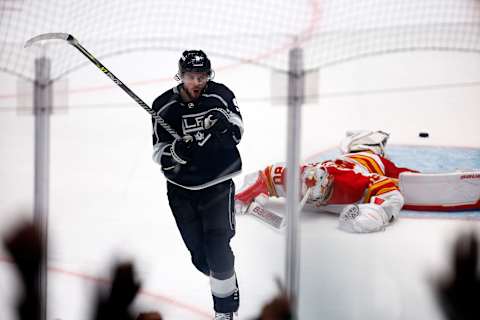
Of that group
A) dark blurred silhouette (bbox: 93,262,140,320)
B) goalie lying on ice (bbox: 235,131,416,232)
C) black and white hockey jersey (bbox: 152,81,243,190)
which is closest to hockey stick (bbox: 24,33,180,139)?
black and white hockey jersey (bbox: 152,81,243,190)

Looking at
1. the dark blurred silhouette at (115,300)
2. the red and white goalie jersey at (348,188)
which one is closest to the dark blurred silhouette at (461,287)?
the dark blurred silhouette at (115,300)

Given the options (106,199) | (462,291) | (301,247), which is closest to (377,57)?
(301,247)

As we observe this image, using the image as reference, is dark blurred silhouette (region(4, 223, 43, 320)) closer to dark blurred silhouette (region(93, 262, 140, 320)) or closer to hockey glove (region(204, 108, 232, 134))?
dark blurred silhouette (region(93, 262, 140, 320))

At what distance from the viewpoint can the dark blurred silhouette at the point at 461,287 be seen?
3.10 ft

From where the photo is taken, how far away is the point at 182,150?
187 cm

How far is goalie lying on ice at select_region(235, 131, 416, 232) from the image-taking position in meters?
1.93

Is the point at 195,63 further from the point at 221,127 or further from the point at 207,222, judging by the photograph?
the point at 207,222

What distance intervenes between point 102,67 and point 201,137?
0.41 meters

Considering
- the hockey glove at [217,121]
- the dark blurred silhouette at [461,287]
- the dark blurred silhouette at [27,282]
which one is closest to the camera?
the dark blurred silhouette at [461,287]

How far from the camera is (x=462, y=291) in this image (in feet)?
3.17

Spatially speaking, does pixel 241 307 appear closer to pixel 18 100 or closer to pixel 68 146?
pixel 68 146

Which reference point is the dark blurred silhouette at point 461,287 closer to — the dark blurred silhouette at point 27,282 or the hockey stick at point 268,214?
the dark blurred silhouette at point 27,282

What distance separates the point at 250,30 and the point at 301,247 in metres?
1.44

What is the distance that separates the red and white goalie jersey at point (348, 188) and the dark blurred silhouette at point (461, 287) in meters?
0.91
